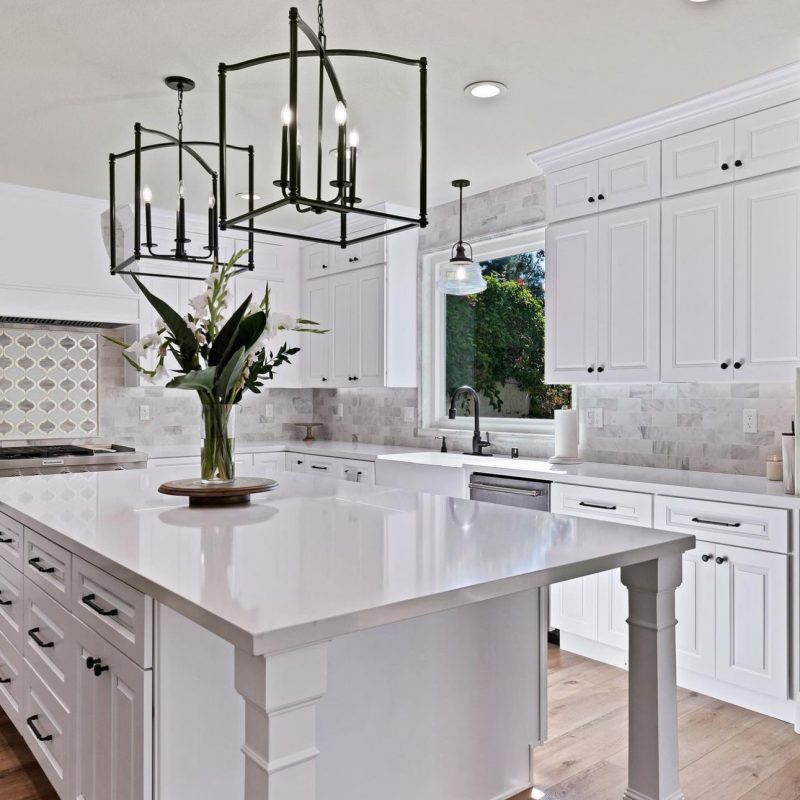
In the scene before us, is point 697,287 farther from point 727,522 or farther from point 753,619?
point 753,619

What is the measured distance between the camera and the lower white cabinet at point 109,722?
4.71 feet

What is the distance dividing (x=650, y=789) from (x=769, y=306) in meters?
1.93

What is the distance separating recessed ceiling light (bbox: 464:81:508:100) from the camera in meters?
2.92

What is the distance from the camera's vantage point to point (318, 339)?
5.51 meters

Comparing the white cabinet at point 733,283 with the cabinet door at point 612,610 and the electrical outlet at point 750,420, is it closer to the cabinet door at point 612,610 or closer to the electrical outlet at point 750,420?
the electrical outlet at point 750,420

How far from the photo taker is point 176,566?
1446 millimetres

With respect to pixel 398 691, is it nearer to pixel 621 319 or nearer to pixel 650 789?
pixel 650 789

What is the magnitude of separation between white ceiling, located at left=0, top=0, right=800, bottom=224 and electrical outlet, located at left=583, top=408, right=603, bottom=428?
1.42m

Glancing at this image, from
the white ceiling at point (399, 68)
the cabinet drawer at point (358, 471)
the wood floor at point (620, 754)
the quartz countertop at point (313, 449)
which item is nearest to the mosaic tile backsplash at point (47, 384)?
the quartz countertop at point (313, 449)

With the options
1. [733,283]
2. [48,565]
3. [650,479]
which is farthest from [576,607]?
[48,565]

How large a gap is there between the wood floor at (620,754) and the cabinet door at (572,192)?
7.41 ft

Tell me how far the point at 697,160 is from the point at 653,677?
2292 millimetres

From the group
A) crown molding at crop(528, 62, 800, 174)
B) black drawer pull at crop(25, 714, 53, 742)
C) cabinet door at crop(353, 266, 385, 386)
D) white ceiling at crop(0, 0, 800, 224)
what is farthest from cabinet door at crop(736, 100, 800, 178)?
black drawer pull at crop(25, 714, 53, 742)

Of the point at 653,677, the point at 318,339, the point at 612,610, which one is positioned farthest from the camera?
the point at 318,339
